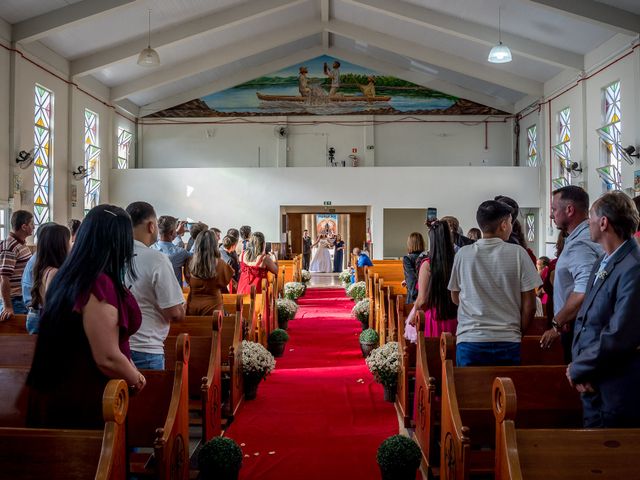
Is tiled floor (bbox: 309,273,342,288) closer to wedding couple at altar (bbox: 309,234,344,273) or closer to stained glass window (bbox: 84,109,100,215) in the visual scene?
wedding couple at altar (bbox: 309,234,344,273)

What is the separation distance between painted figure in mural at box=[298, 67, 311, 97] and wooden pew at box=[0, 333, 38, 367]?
555 inches

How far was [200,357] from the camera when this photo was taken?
4.03 m

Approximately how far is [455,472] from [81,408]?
162cm

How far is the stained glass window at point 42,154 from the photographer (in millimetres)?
11758

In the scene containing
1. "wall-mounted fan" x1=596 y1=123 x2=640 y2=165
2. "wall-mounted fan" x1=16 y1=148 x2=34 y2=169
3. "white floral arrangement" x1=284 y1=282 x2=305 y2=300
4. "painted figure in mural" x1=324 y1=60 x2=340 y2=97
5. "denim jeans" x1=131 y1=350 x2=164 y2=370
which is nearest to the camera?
"denim jeans" x1=131 y1=350 x2=164 y2=370

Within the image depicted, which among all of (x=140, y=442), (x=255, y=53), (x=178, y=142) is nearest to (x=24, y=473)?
(x=140, y=442)

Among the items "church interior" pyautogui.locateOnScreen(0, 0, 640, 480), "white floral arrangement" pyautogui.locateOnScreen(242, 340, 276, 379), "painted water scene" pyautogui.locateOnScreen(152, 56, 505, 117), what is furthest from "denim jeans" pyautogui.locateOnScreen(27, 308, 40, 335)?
"painted water scene" pyautogui.locateOnScreen(152, 56, 505, 117)

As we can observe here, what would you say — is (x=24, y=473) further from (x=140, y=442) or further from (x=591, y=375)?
(x=591, y=375)

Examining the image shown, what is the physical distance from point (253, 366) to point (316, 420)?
29.8 inches

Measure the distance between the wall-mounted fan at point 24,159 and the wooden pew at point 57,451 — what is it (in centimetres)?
985

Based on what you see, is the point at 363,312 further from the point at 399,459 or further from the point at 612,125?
the point at 612,125

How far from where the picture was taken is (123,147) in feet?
53.5

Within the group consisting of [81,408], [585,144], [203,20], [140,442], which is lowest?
[140,442]

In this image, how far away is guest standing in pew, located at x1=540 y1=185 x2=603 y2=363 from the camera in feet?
9.84
